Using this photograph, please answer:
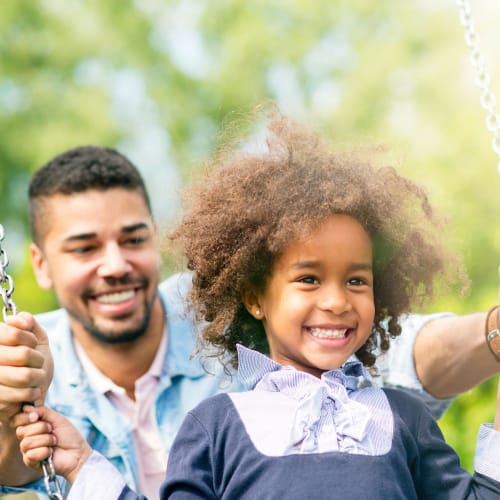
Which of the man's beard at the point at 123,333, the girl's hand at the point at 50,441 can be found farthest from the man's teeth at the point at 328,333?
the man's beard at the point at 123,333

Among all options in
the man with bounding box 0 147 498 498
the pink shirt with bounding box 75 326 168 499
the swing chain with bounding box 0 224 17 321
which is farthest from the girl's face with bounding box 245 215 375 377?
the pink shirt with bounding box 75 326 168 499

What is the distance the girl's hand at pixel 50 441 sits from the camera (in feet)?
5.94

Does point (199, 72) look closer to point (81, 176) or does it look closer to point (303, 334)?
point (81, 176)

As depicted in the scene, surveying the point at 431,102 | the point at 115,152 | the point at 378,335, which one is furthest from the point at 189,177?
the point at 431,102

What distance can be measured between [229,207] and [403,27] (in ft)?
30.8

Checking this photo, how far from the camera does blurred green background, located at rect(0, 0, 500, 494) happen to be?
32.1 ft

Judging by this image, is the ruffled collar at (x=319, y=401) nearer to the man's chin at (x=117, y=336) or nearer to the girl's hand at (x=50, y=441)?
the girl's hand at (x=50, y=441)

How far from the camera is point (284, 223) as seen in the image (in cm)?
179

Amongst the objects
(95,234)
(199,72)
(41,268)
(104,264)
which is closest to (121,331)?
(104,264)

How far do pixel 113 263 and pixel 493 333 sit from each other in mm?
1238

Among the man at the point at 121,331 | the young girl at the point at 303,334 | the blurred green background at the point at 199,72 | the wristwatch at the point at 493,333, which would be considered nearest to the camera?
the young girl at the point at 303,334

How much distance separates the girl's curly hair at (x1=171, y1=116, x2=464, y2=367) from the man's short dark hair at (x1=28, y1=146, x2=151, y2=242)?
876 millimetres

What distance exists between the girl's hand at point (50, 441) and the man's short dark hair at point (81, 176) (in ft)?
3.64

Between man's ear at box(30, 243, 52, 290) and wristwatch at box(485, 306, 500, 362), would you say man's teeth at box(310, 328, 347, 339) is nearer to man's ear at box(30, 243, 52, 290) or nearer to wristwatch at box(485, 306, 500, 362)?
wristwatch at box(485, 306, 500, 362)
